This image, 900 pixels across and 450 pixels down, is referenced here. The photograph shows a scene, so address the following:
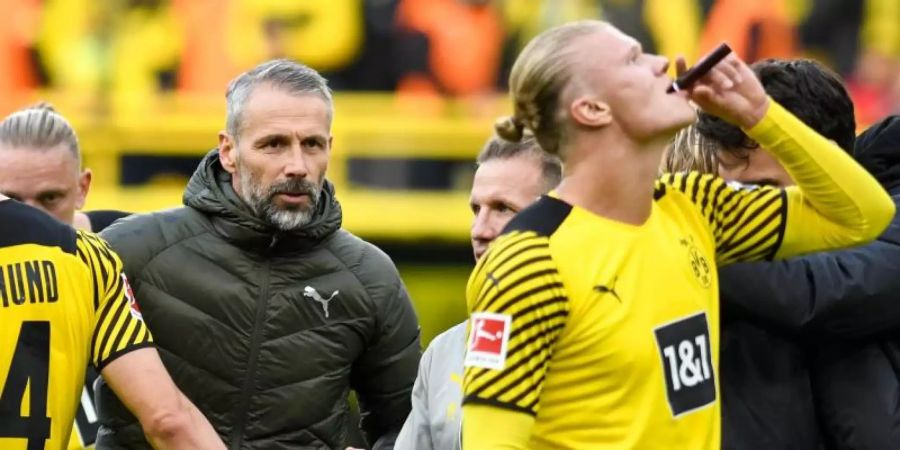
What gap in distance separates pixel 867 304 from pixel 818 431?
0.28 meters

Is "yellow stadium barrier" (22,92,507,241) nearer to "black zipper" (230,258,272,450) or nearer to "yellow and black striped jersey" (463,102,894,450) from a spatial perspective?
"black zipper" (230,258,272,450)

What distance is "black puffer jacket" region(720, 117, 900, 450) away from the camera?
3725 millimetres

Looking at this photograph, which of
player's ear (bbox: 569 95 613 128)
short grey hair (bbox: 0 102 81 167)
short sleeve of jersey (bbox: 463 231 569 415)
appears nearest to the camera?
short sleeve of jersey (bbox: 463 231 569 415)

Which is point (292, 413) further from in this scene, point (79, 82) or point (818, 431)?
point (79, 82)

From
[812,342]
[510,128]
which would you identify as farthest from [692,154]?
[510,128]

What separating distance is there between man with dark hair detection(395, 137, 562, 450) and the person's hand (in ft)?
2.35

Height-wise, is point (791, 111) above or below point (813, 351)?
above

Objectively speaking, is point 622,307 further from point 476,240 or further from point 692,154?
point 476,240

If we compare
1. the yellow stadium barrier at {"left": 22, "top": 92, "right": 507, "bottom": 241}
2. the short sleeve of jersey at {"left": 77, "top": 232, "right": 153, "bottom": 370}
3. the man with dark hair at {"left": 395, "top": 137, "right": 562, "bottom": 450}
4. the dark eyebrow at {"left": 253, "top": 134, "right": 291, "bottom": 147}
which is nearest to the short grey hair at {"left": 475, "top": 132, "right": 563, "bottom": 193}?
the man with dark hair at {"left": 395, "top": 137, "right": 562, "bottom": 450}

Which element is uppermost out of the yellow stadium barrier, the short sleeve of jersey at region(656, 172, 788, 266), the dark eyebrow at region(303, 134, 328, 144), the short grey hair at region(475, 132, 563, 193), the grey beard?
the short sleeve of jersey at region(656, 172, 788, 266)

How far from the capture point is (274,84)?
15.1ft

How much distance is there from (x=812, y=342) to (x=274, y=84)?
1.50 meters

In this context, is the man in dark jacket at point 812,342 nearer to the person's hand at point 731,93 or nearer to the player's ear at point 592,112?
the person's hand at point 731,93

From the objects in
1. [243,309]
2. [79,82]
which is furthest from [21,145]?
[79,82]
